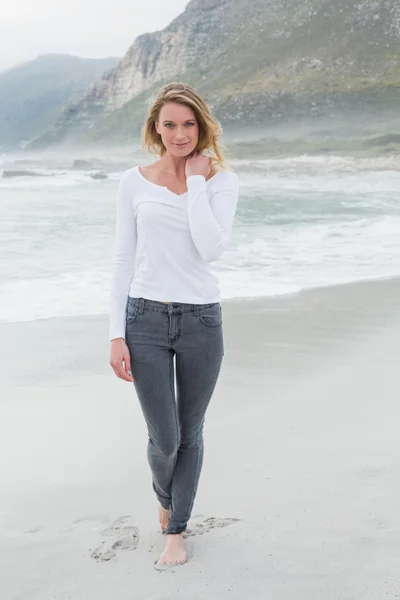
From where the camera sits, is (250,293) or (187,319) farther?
(250,293)

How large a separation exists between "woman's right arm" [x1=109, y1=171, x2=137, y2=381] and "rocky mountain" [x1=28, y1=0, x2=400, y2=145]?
8061 centimetres

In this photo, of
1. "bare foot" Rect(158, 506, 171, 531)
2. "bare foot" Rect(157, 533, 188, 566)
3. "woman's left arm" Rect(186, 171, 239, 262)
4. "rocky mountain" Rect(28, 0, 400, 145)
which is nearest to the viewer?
"woman's left arm" Rect(186, 171, 239, 262)

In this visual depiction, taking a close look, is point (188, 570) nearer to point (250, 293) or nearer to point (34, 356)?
point (34, 356)

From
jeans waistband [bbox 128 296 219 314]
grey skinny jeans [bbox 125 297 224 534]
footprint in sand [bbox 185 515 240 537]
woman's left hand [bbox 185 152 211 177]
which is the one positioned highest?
woman's left hand [bbox 185 152 211 177]

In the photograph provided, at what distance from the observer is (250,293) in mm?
7723

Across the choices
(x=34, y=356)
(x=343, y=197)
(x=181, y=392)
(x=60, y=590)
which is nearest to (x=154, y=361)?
(x=181, y=392)

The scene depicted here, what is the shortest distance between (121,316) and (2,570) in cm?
94

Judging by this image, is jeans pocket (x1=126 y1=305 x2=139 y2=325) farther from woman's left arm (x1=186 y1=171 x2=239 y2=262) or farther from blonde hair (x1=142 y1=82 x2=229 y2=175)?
blonde hair (x1=142 y1=82 x2=229 y2=175)

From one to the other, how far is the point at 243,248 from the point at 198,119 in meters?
9.22

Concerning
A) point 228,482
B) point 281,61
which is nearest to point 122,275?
point 228,482

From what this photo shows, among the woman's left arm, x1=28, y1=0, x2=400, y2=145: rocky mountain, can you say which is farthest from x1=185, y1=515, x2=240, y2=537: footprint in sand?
x1=28, y1=0, x2=400, y2=145: rocky mountain

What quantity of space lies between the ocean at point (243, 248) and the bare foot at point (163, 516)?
13.8ft

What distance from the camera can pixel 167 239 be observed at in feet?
7.48

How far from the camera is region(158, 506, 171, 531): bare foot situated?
2.60m
